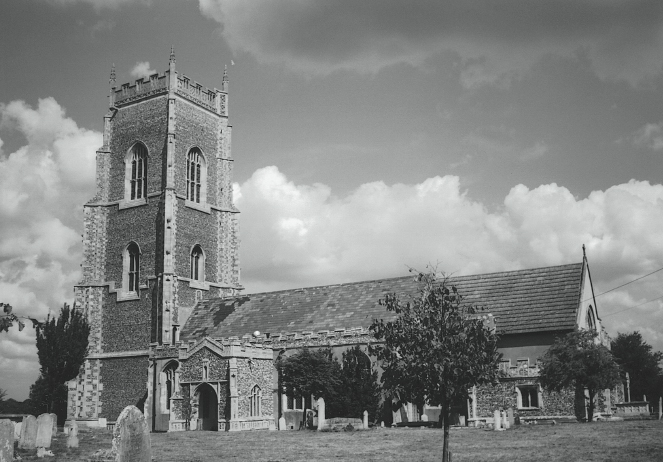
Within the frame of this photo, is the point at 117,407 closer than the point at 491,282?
No

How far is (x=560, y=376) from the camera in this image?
33.7 m

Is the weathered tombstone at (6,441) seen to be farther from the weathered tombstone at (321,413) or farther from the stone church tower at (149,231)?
the stone church tower at (149,231)

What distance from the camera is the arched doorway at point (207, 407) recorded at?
3966cm

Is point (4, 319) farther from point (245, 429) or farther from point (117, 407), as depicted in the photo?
point (117, 407)

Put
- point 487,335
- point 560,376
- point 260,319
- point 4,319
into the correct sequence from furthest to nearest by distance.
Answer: point 260,319, point 560,376, point 487,335, point 4,319

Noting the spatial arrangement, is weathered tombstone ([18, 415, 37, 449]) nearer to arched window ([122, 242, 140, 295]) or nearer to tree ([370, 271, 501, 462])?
tree ([370, 271, 501, 462])

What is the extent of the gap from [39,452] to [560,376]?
22217mm

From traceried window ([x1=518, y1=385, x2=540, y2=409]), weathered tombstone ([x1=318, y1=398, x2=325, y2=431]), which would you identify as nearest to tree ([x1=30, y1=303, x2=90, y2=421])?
weathered tombstone ([x1=318, y1=398, x2=325, y2=431])

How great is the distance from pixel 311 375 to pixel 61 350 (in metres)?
19.4

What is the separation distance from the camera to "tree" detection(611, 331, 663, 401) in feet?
224

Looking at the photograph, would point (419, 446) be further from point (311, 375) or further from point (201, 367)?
point (201, 367)

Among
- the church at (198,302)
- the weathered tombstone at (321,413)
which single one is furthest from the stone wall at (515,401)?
the weathered tombstone at (321,413)

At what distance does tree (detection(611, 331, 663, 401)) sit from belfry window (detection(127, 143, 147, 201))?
44.2 m

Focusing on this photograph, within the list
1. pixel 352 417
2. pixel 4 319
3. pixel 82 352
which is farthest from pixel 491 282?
pixel 4 319
